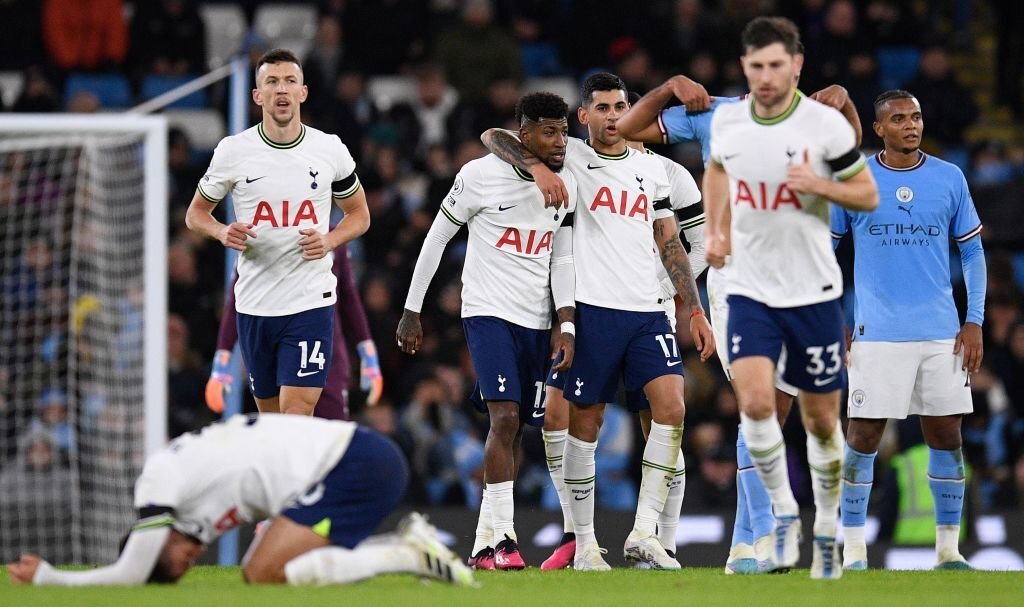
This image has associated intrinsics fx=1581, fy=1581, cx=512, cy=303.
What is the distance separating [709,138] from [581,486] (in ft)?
6.84

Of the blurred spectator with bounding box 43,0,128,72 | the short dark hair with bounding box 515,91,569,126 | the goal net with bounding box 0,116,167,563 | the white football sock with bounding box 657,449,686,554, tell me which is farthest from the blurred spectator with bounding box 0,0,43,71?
the white football sock with bounding box 657,449,686,554

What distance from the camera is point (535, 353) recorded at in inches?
353

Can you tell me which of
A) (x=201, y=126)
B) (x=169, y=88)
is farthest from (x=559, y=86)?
(x=169, y=88)

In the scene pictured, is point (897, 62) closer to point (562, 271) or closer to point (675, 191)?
point (675, 191)

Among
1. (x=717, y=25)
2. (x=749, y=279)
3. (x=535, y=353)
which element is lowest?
(x=535, y=353)

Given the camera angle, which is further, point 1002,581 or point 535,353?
point 535,353

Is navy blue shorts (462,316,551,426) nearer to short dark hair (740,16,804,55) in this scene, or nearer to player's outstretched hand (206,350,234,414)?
player's outstretched hand (206,350,234,414)

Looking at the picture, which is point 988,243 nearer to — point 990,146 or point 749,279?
point 990,146

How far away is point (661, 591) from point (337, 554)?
142cm

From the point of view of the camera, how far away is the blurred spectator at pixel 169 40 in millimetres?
16891

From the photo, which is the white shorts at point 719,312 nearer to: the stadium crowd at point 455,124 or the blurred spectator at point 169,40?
the stadium crowd at point 455,124

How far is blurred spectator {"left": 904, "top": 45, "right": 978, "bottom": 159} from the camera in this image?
16.4 meters

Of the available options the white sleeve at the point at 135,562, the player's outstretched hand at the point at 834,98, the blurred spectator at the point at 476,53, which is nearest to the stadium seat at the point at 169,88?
the blurred spectator at the point at 476,53

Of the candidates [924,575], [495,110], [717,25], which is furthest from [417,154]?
[924,575]
